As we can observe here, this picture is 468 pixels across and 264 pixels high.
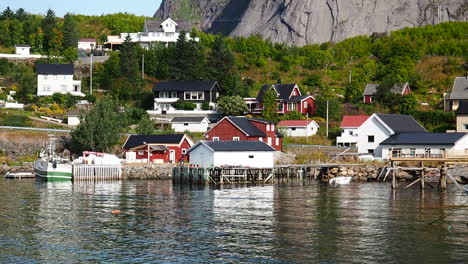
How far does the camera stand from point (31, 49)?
12425 cm

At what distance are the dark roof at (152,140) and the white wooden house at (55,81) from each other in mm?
28861

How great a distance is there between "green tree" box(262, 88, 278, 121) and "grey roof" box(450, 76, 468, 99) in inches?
886

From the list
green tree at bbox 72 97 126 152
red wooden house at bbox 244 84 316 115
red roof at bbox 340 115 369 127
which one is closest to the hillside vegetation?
red wooden house at bbox 244 84 316 115

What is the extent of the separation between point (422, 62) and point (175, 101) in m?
43.7

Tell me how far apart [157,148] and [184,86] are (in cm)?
2804

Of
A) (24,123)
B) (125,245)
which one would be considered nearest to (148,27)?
(24,123)

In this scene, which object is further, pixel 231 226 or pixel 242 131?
pixel 242 131

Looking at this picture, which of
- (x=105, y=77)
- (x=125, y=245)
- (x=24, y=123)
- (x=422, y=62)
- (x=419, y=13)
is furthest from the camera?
(x=419, y=13)

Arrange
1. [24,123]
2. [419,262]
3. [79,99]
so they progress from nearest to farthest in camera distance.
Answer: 1. [419,262]
2. [24,123]
3. [79,99]

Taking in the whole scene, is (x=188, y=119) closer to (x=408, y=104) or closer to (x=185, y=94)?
(x=185, y=94)

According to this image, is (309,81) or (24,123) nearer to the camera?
(24,123)

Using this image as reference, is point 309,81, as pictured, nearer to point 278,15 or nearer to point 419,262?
point 278,15

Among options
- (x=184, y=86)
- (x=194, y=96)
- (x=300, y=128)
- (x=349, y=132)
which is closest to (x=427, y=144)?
(x=349, y=132)

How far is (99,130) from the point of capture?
259ft
